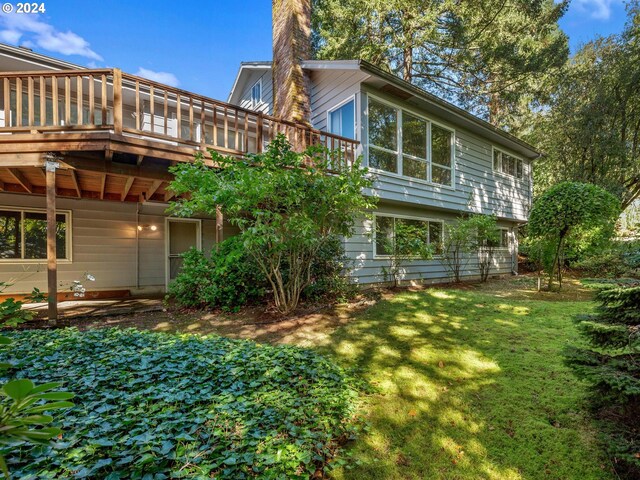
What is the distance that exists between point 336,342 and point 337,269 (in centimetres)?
286

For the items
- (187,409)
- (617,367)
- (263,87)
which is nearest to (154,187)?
(187,409)

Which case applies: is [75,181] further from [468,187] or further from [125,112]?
[468,187]

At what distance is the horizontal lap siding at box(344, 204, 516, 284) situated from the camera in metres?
8.10

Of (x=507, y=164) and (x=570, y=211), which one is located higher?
(x=507, y=164)

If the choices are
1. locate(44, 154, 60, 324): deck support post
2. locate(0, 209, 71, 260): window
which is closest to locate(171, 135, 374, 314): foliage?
locate(44, 154, 60, 324): deck support post

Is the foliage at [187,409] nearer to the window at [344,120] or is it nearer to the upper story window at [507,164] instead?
the window at [344,120]

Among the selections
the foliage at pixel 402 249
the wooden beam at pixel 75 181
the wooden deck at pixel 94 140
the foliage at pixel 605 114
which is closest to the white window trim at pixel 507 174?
the foliage at pixel 605 114

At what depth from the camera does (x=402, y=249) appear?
332 inches

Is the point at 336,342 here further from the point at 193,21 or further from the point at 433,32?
the point at 193,21

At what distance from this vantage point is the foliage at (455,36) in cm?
1236

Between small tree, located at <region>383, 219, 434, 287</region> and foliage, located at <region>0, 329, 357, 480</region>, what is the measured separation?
524 cm

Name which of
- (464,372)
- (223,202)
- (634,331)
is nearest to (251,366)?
(464,372)

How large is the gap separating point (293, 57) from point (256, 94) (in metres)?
5.09

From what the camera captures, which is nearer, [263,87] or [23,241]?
[23,241]
